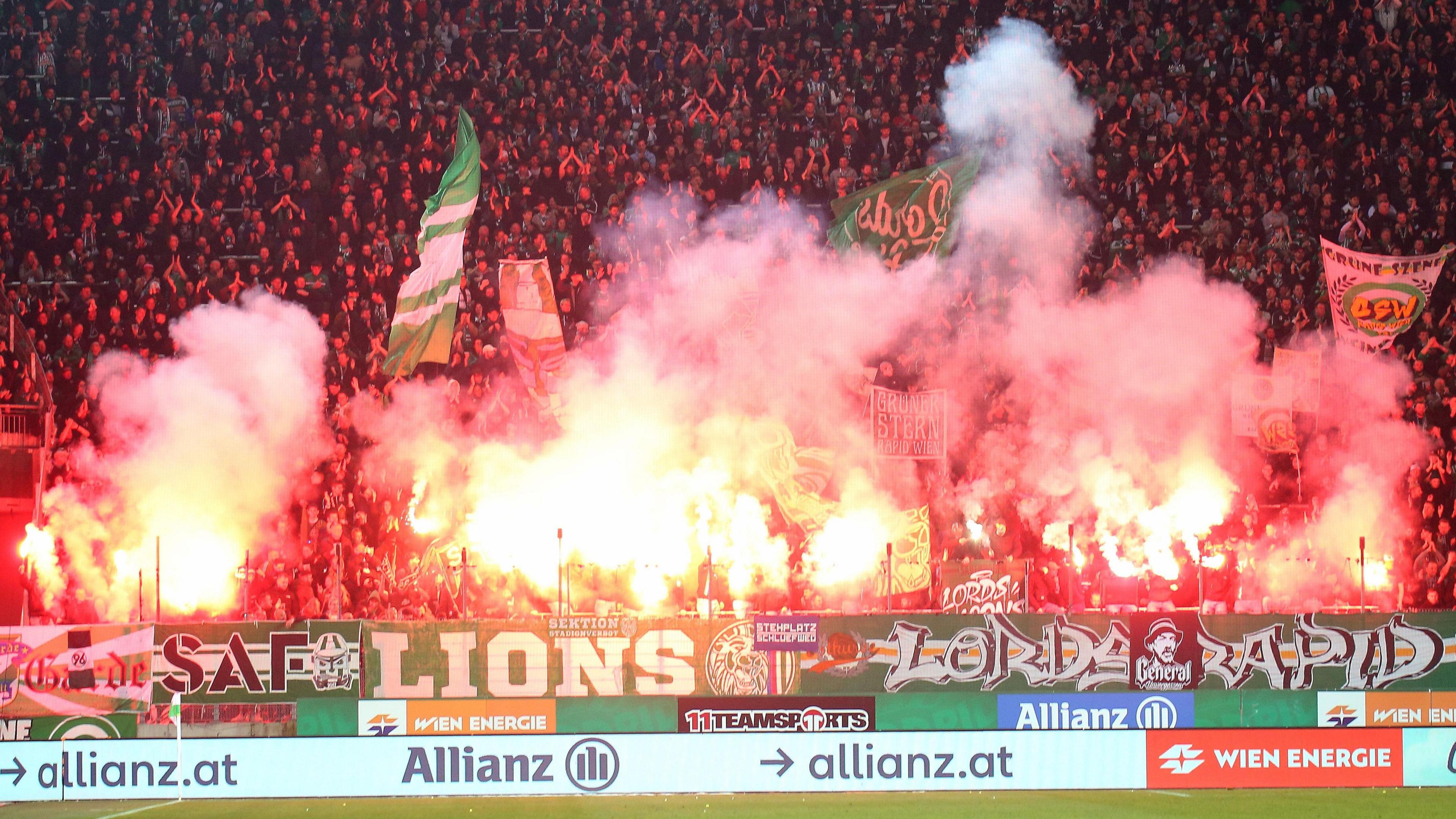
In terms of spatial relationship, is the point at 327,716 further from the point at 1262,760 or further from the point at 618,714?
the point at 1262,760

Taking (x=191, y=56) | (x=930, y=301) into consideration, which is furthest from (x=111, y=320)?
(x=930, y=301)

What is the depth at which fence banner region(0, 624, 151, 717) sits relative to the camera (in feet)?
42.2

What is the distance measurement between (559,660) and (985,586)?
14.4 feet

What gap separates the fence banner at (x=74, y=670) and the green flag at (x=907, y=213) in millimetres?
9190

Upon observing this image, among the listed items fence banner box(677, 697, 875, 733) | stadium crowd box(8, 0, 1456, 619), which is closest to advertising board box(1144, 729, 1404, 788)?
fence banner box(677, 697, 875, 733)

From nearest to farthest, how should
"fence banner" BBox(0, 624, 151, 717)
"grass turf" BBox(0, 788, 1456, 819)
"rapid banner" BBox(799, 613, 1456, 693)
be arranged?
1. "grass turf" BBox(0, 788, 1456, 819)
2. "fence banner" BBox(0, 624, 151, 717)
3. "rapid banner" BBox(799, 613, 1456, 693)

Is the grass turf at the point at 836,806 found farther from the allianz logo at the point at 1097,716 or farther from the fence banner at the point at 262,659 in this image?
the fence banner at the point at 262,659

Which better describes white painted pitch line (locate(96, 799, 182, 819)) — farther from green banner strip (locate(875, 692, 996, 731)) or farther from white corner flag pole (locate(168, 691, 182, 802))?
green banner strip (locate(875, 692, 996, 731))

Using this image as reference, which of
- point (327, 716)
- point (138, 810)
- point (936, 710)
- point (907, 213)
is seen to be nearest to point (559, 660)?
point (327, 716)

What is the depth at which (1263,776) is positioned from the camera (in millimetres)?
12148

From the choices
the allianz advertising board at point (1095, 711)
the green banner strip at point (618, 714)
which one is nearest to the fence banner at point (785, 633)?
the green banner strip at point (618, 714)

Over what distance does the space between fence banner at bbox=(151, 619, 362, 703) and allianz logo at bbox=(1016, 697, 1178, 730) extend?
19.7ft

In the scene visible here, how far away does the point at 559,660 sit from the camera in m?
13.1

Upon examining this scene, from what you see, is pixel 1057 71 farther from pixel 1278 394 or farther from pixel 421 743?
pixel 421 743
